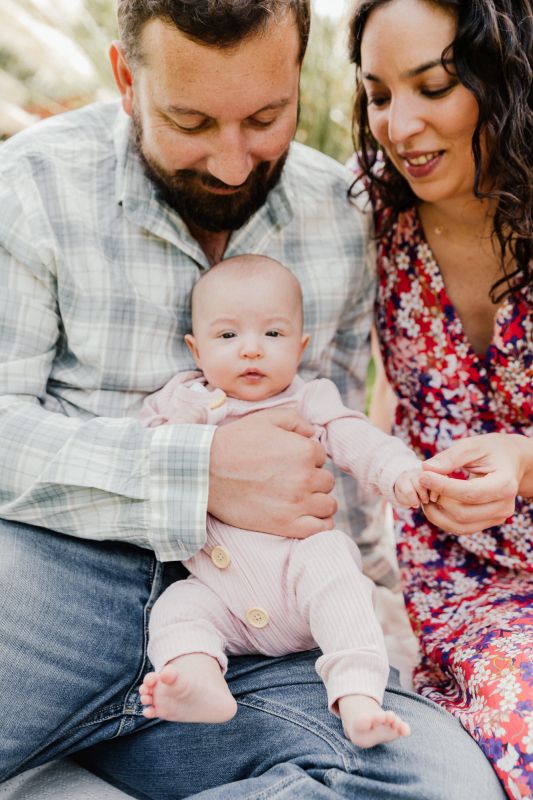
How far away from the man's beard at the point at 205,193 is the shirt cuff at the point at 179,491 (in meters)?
0.55

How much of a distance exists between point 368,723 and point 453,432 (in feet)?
2.80

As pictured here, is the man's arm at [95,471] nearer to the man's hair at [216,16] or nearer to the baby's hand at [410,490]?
the baby's hand at [410,490]

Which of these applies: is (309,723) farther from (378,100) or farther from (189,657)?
(378,100)

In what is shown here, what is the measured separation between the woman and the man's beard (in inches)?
10.8

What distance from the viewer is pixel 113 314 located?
1806 millimetres

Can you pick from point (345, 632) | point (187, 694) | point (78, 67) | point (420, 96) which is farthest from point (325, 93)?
point (187, 694)

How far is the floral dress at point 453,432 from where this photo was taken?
172 centimetres

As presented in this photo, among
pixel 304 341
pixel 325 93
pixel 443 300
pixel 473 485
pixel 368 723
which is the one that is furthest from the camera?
pixel 325 93

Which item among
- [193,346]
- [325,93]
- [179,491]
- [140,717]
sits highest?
[325,93]

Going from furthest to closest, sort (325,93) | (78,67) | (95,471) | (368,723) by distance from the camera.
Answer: (325,93), (78,67), (95,471), (368,723)

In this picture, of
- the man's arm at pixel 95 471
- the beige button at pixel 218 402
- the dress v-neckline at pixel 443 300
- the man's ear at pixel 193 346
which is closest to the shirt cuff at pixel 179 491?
the man's arm at pixel 95 471

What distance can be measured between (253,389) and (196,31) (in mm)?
694

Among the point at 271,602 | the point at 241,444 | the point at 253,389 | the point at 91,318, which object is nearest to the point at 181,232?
the point at 91,318

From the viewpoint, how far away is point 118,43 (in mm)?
1869
